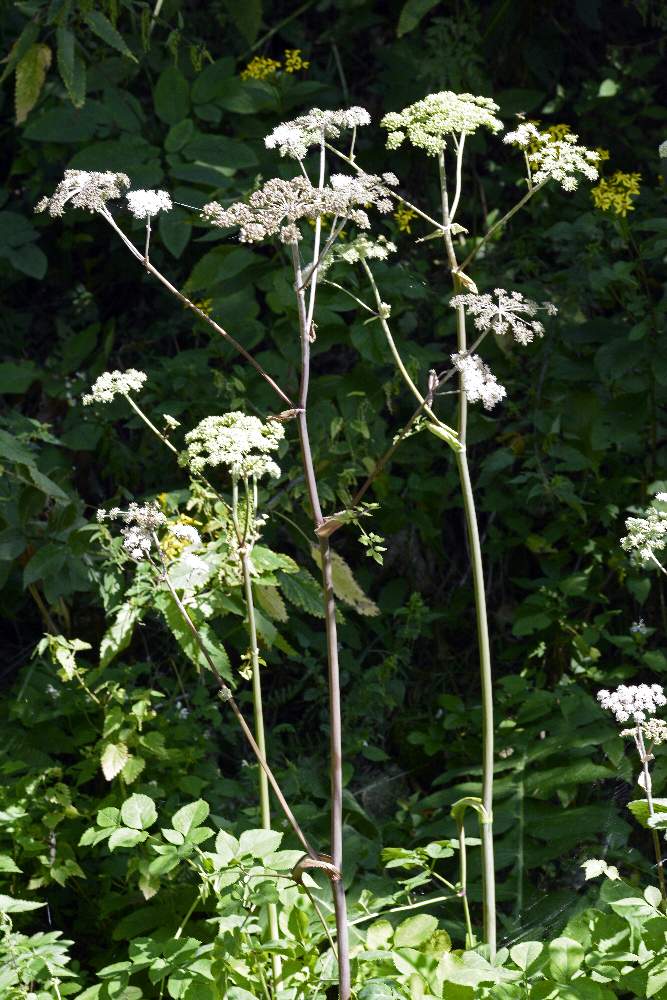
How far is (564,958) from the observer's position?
1670mm

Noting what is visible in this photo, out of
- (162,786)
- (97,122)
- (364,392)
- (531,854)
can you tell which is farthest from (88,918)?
(97,122)

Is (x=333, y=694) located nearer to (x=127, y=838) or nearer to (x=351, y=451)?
(x=127, y=838)

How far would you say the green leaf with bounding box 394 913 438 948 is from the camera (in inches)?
71.7

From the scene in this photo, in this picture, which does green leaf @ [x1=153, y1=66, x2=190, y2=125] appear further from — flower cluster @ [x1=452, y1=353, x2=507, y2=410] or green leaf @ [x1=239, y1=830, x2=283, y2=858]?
green leaf @ [x1=239, y1=830, x2=283, y2=858]

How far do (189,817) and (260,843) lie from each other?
0.15m

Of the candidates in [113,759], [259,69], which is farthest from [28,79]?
[113,759]

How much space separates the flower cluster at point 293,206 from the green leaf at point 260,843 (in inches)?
34.2

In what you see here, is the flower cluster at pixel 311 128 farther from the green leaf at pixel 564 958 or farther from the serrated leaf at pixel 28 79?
the serrated leaf at pixel 28 79

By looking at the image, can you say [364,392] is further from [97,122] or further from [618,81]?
[618,81]

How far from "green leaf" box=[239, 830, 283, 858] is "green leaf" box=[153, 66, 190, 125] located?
2.16 meters

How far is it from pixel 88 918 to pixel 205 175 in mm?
1853

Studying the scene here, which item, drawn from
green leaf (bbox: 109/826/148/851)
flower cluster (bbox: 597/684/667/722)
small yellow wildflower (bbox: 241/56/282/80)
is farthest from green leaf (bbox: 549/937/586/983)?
small yellow wildflower (bbox: 241/56/282/80)

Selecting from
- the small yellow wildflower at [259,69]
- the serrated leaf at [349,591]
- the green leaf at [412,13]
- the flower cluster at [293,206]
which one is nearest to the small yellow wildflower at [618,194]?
the green leaf at [412,13]

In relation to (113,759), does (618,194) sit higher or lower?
higher
